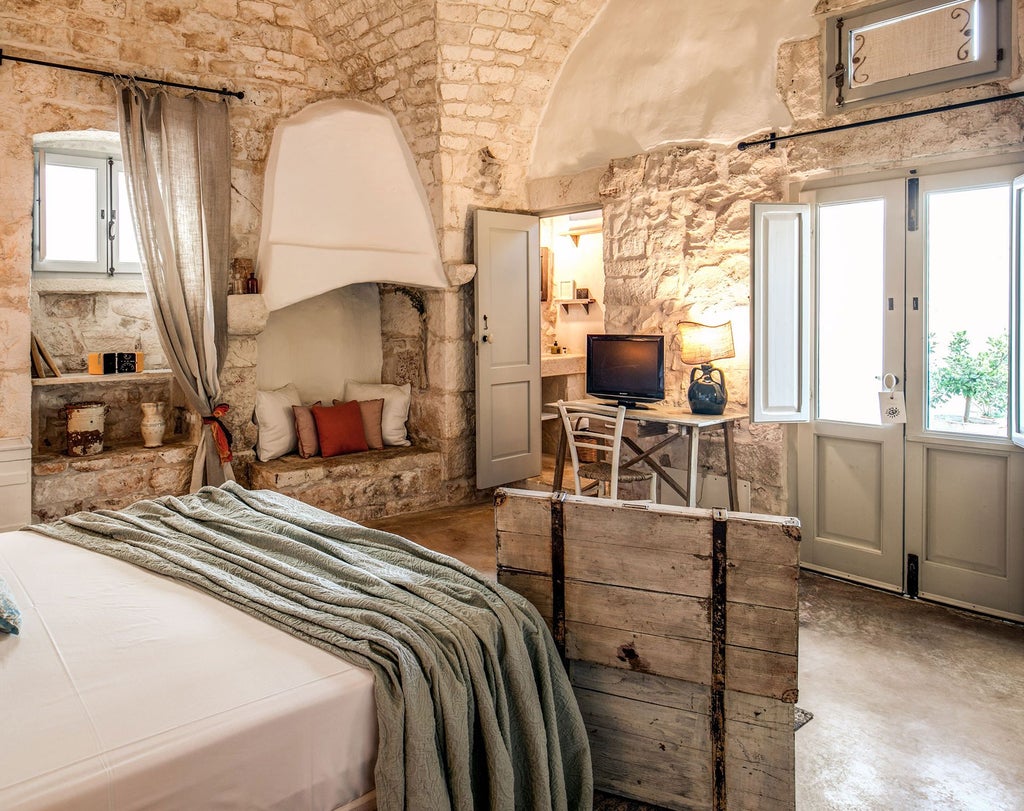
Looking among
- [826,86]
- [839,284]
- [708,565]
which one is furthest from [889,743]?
[826,86]

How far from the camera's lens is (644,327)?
4855mm

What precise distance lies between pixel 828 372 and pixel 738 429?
573 mm

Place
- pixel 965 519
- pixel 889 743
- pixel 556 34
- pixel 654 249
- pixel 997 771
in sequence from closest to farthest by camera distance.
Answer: pixel 997 771 → pixel 889 743 → pixel 965 519 → pixel 654 249 → pixel 556 34

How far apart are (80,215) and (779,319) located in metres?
4.21

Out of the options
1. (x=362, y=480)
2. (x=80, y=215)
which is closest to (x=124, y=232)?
(x=80, y=215)

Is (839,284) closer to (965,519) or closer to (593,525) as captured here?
(965,519)

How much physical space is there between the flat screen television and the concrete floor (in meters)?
1.35

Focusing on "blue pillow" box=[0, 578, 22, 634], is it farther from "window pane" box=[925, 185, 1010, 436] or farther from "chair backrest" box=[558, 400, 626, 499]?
"window pane" box=[925, 185, 1010, 436]

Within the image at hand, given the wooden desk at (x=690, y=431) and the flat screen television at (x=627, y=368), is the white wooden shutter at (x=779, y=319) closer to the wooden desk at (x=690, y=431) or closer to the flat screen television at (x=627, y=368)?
the wooden desk at (x=690, y=431)

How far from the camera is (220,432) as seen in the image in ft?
15.3

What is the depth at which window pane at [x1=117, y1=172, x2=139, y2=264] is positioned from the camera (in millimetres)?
4934

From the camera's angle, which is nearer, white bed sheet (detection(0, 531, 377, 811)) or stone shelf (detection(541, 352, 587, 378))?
white bed sheet (detection(0, 531, 377, 811))

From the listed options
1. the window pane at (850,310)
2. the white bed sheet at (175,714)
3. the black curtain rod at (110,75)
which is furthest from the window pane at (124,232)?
the window pane at (850,310)

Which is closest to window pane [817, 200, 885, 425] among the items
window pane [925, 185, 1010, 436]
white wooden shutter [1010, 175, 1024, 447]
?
window pane [925, 185, 1010, 436]
